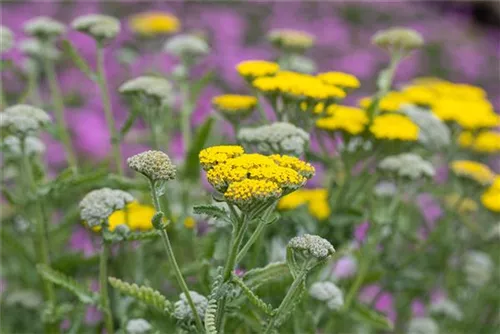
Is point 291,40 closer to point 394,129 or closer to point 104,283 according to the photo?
point 394,129

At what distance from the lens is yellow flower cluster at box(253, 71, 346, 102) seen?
5.06 feet

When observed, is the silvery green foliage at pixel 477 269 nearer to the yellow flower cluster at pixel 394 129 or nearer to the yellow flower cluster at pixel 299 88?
the yellow flower cluster at pixel 394 129

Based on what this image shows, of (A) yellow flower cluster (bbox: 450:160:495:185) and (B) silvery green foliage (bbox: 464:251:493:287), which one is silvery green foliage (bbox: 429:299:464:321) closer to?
(B) silvery green foliage (bbox: 464:251:493:287)

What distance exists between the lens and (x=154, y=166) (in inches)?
42.8

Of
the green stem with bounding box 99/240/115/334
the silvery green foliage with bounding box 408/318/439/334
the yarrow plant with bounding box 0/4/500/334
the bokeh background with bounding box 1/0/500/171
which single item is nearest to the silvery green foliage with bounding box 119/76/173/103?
the yarrow plant with bounding box 0/4/500/334

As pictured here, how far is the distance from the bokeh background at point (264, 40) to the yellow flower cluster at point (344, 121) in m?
1.77

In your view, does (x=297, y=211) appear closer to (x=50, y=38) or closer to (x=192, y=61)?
(x=192, y=61)

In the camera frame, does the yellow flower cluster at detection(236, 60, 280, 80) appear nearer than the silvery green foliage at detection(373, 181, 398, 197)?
Yes

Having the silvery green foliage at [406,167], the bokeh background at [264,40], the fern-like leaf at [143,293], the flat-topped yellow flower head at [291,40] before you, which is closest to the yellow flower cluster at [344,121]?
the silvery green foliage at [406,167]

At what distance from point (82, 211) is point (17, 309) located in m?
0.68

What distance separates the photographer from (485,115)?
1.96 m

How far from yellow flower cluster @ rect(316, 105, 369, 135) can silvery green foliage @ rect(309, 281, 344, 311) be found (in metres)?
0.35

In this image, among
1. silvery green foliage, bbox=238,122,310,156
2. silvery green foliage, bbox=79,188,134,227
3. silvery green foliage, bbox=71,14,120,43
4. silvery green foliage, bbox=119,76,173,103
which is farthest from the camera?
silvery green foliage, bbox=71,14,120,43

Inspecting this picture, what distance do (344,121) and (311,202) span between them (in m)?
0.26
